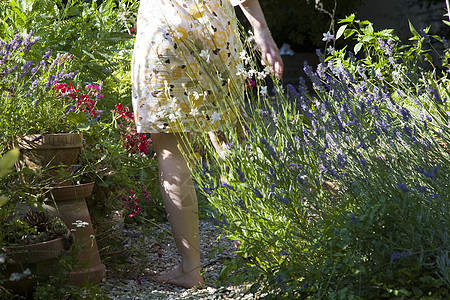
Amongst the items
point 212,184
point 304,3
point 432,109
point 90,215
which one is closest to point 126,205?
point 90,215

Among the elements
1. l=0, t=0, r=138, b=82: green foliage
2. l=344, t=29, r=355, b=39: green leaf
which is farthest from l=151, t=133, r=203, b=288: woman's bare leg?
l=344, t=29, r=355, b=39: green leaf

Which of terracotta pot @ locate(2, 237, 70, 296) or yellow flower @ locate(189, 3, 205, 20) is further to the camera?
yellow flower @ locate(189, 3, 205, 20)

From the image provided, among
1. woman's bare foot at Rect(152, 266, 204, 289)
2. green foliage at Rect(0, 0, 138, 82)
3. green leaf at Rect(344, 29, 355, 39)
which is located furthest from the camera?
green leaf at Rect(344, 29, 355, 39)

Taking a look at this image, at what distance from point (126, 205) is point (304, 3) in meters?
9.62

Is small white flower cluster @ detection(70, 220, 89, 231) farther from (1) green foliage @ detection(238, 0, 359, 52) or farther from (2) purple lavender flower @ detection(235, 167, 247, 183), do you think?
(1) green foliage @ detection(238, 0, 359, 52)

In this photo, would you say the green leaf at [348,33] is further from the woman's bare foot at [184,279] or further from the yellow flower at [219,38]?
the woman's bare foot at [184,279]

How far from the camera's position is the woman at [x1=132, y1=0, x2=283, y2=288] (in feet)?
7.87

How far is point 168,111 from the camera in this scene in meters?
2.43

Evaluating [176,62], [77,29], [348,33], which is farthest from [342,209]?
[77,29]

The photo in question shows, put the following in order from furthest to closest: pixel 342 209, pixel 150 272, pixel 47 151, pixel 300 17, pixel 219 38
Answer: pixel 300 17 < pixel 150 272 < pixel 219 38 < pixel 47 151 < pixel 342 209

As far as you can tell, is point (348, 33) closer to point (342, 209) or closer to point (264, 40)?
point (264, 40)

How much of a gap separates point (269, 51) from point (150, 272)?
1112 mm

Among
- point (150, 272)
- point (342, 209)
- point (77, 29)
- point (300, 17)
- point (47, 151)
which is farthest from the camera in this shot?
point (300, 17)

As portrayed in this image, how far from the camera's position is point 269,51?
241 cm
